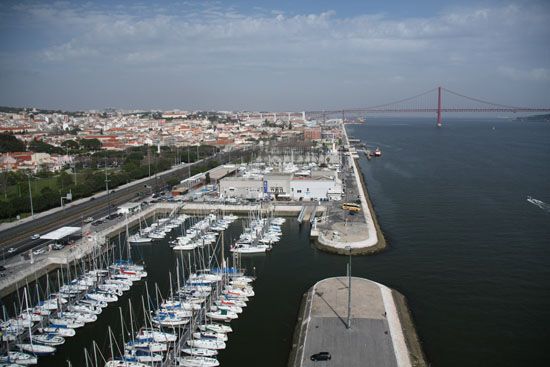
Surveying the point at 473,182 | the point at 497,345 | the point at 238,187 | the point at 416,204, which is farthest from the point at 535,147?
the point at 497,345

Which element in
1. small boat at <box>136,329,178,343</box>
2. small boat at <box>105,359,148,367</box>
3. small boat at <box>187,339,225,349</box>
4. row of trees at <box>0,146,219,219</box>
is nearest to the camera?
small boat at <box>105,359,148,367</box>

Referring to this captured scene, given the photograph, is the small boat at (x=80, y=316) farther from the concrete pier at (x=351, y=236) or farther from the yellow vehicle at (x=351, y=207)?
the yellow vehicle at (x=351, y=207)

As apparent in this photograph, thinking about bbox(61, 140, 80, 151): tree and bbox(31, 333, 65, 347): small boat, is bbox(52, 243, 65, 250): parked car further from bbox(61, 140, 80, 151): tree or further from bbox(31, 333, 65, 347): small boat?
bbox(61, 140, 80, 151): tree

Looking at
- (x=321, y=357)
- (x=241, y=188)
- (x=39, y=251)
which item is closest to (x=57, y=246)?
(x=39, y=251)

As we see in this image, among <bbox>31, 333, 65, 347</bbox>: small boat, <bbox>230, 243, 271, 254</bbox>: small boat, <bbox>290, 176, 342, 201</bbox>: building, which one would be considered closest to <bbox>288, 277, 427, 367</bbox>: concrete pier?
<bbox>230, 243, 271, 254</bbox>: small boat

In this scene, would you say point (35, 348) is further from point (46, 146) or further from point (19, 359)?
point (46, 146)

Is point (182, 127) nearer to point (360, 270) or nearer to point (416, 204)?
point (416, 204)
